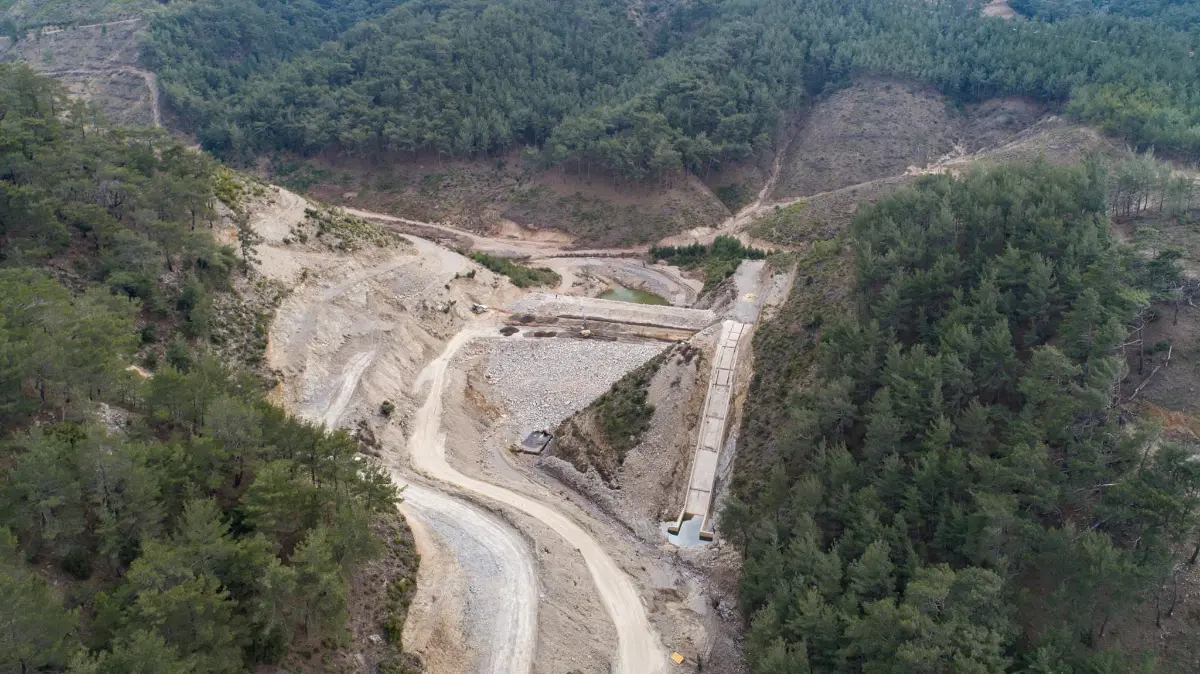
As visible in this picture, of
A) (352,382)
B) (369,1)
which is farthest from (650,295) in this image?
(369,1)

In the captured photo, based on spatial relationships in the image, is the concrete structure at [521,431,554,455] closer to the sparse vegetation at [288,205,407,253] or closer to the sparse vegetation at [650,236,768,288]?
the sparse vegetation at [288,205,407,253]

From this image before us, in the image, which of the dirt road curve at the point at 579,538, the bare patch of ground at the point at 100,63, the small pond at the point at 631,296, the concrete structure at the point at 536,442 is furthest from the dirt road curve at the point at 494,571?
the bare patch of ground at the point at 100,63

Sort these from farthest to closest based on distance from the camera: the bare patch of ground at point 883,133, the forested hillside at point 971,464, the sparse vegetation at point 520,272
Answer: the bare patch of ground at point 883,133 → the sparse vegetation at point 520,272 → the forested hillside at point 971,464

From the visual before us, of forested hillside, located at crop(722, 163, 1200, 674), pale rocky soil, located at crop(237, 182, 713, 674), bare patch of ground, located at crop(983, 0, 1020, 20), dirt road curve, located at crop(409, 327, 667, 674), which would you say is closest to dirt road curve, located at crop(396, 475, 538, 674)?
pale rocky soil, located at crop(237, 182, 713, 674)

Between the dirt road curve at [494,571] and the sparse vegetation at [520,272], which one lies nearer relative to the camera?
the dirt road curve at [494,571]

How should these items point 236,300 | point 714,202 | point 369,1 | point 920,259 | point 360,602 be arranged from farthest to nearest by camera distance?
point 369,1, point 714,202, point 236,300, point 920,259, point 360,602

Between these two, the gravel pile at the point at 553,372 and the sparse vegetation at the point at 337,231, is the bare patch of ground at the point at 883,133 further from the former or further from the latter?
the sparse vegetation at the point at 337,231

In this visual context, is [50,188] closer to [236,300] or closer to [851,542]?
[236,300]
